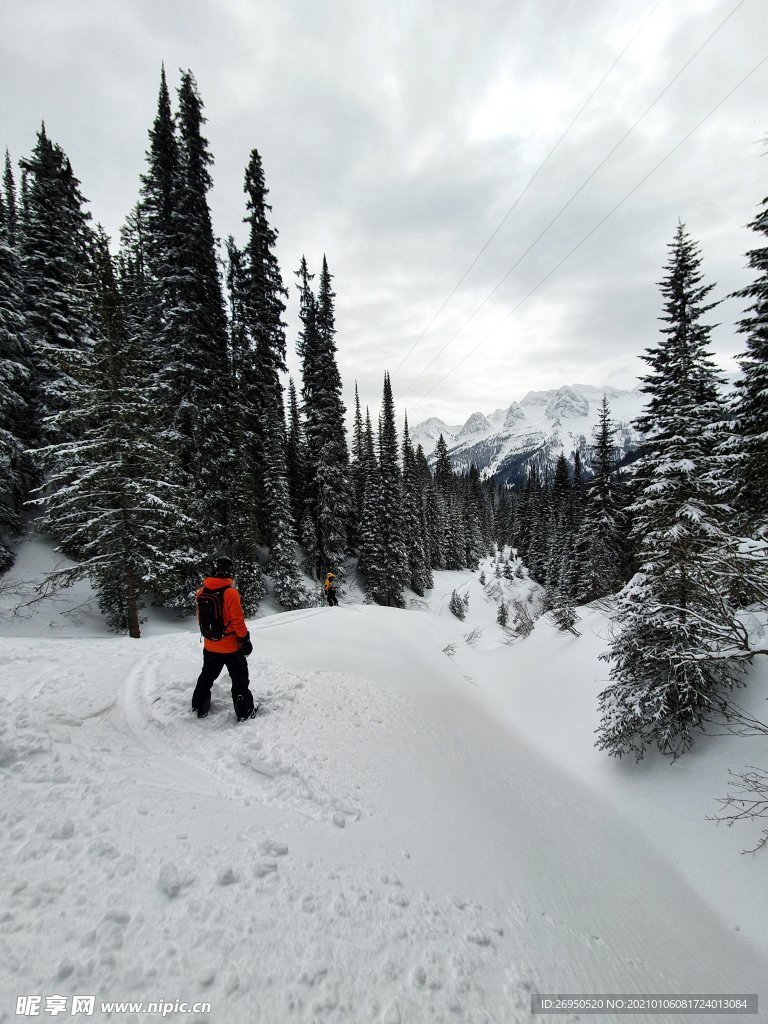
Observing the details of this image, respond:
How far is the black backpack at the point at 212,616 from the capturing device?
195 inches

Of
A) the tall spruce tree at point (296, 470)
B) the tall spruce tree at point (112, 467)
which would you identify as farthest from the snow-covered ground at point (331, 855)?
the tall spruce tree at point (296, 470)

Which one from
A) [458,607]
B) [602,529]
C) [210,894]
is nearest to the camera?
[210,894]

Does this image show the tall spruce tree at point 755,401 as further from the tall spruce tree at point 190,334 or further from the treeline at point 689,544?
the tall spruce tree at point 190,334

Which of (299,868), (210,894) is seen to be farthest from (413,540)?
(210,894)

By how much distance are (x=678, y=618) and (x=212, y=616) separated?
745 cm

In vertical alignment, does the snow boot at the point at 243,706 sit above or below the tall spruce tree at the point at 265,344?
below

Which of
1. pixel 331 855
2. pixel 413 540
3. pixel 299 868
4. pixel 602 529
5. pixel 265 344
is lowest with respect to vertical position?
pixel 331 855

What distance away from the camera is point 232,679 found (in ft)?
16.6

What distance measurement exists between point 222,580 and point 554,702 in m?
9.42

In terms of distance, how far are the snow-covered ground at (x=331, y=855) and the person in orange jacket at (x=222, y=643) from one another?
0.32 metres

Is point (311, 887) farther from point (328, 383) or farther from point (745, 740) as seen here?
point (328, 383)

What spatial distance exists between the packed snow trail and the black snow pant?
235 mm

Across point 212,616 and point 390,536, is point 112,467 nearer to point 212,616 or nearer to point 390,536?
point 212,616

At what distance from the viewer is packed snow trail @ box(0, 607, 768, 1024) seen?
2115 mm
